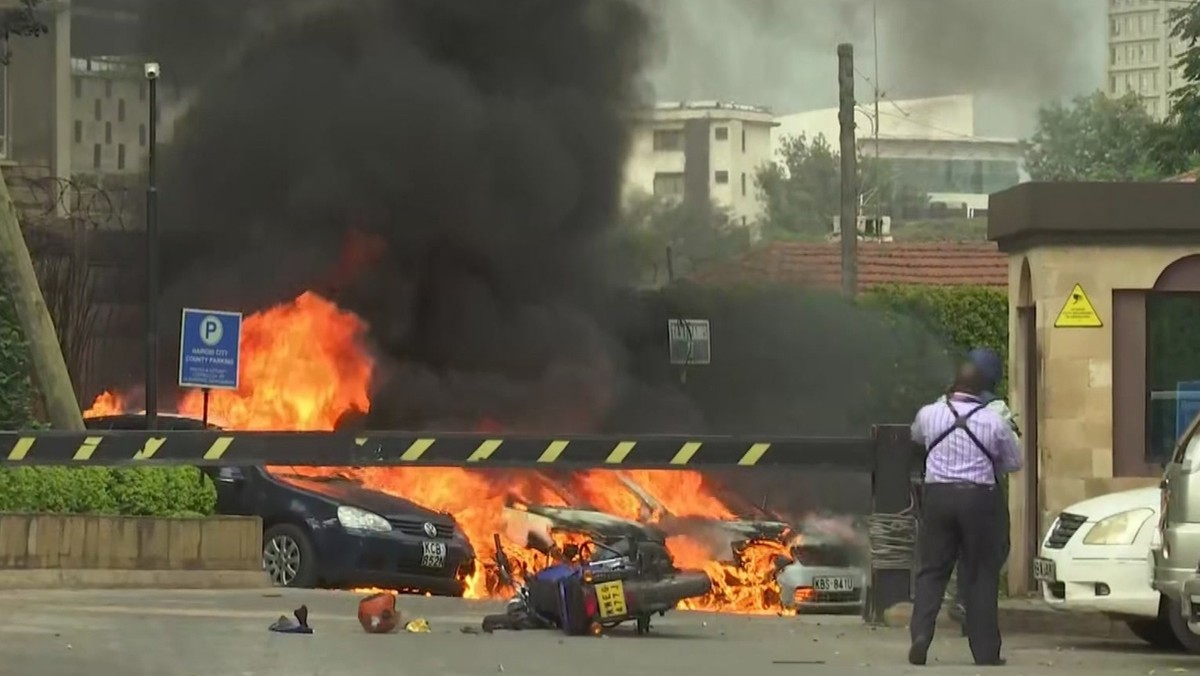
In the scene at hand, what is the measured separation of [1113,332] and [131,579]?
22.8 ft

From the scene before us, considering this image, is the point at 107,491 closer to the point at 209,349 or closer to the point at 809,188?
the point at 209,349

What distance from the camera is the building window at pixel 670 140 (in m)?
41.5

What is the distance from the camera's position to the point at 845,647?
37.1 feet

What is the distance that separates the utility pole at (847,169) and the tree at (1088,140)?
117ft

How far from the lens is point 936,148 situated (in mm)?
84812

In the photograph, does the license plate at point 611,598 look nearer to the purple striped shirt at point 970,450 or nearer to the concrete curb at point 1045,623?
the purple striped shirt at point 970,450

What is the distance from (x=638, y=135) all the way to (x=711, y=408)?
420 cm

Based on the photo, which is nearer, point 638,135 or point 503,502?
point 503,502

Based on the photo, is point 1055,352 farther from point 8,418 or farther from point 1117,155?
point 1117,155

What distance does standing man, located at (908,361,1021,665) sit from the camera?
399 inches

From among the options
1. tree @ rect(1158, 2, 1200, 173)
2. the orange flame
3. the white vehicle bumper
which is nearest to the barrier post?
the white vehicle bumper

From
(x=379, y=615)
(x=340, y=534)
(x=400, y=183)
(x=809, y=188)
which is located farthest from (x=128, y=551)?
(x=809, y=188)

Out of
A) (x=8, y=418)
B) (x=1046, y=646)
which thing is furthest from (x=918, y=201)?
(x=1046, y=646)

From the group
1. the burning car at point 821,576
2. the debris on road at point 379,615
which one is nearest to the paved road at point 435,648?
the debris on road at point 379,615
